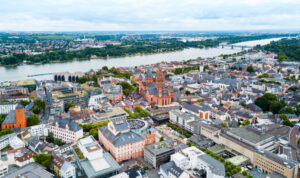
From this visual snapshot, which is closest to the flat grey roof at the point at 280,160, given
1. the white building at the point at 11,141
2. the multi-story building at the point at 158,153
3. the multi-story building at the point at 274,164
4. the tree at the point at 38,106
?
the multi-story building at the point at 274,164

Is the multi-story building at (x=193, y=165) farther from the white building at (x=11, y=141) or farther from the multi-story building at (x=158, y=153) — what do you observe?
the white building at (x=11, y=141)

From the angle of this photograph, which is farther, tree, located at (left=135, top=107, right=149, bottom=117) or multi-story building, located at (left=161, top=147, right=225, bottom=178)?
tree, located at (left=135, top=107, right=149, bottom=117)

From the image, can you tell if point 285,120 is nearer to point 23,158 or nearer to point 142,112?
point 142,112

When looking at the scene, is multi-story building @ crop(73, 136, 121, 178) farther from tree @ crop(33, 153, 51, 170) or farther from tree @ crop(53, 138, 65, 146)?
tree @ crop(53, 138, 65, 146)

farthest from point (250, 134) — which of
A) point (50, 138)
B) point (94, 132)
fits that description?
point (50, 138)

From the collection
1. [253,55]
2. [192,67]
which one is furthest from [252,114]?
[253,55]

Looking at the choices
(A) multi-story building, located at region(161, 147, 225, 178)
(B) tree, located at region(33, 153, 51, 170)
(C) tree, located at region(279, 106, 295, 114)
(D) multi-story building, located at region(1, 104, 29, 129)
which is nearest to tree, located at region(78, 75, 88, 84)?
(D) multi-story building, located at region(1, 104, 29, 129)
